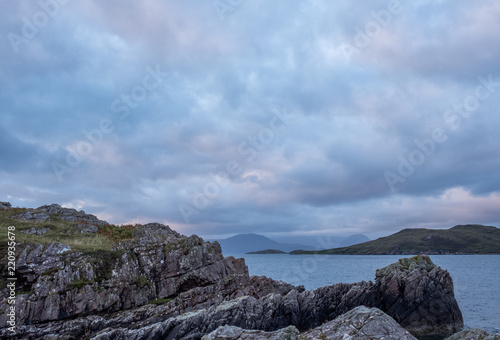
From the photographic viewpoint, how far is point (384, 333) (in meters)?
19.0

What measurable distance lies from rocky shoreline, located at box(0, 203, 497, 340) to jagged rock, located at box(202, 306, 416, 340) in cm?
888

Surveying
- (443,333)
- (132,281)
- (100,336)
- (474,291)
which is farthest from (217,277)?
(474,291)

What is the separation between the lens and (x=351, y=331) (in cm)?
1952

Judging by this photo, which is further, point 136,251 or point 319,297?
point 136,251

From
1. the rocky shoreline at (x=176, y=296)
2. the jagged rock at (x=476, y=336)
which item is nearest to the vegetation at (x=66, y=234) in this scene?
the rocky shoreline at (x=176, y=296)

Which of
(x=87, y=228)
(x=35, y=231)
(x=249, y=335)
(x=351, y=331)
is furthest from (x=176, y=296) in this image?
(x=351, y=331)

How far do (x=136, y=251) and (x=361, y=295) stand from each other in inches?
1211

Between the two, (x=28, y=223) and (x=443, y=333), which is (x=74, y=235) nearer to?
(x=28, y=223)

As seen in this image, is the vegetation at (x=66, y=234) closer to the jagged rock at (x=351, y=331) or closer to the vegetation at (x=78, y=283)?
the vegetation at (x=78, y=283)

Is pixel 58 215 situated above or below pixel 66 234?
above

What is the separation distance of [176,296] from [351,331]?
29056 mm

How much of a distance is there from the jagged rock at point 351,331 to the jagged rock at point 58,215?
46950 millimetres

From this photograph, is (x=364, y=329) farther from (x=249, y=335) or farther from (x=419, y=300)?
(x=419, y=300)

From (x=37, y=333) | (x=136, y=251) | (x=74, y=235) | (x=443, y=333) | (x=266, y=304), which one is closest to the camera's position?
(x=37, y=333)
